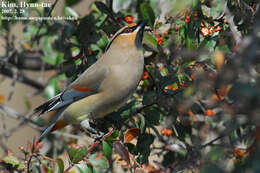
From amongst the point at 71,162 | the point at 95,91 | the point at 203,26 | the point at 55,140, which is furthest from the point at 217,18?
the point at 55,140

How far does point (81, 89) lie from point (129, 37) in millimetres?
521

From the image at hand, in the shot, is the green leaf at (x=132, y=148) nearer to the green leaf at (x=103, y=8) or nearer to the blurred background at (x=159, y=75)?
the blurred background at (x=159, y=75)

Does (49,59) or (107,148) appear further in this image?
(49,59)

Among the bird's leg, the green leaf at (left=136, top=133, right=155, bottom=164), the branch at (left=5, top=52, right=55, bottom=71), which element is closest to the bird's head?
the bird's leg

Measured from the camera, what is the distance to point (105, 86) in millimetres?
2936

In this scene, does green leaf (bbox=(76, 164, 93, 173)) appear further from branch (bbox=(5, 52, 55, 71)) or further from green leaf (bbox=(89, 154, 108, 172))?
branch (bbox=(5, 52, 55, 71))

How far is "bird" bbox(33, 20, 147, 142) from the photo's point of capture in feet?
9.35

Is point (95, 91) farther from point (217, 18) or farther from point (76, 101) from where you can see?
point (217, 18)

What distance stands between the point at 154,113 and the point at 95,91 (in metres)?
0.63

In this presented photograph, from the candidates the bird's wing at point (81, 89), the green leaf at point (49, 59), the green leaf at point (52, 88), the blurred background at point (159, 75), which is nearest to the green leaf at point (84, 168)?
the blurred background at point (159, 75)

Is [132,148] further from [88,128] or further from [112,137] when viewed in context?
[88,128]

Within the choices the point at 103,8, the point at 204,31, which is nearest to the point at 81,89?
the point at 103,8

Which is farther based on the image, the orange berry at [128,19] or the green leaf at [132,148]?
the orange berry at [128,19]

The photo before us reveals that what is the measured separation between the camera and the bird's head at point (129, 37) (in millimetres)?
2898
